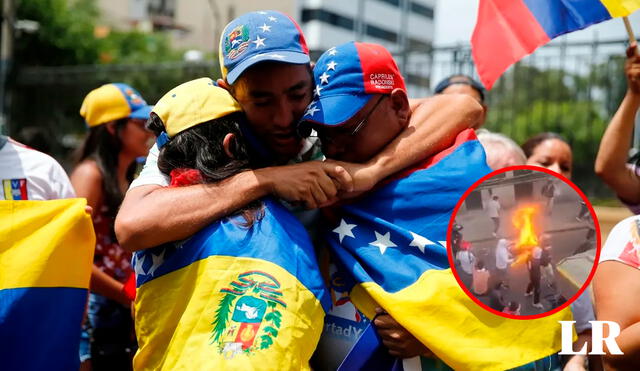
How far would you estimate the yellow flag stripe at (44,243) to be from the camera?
Result: 2.59 meters

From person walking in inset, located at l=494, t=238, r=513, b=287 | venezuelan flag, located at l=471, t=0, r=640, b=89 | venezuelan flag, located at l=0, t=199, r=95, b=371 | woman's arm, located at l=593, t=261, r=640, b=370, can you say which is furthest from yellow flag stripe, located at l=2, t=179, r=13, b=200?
woman's arm, located at l=593, t=261, r=640, b=370

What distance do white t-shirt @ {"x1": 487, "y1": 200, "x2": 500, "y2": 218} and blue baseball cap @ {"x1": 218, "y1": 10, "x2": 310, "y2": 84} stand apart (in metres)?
0.71

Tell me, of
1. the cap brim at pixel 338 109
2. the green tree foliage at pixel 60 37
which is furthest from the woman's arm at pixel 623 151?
the green tree foliage at pixel 60 37

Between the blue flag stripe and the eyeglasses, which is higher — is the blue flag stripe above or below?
below

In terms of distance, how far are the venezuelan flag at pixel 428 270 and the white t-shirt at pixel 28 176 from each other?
1.34 meters

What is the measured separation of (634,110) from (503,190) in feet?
5.61

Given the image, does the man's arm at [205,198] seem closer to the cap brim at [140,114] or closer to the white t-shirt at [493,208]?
the white t-shirt at [493,208]

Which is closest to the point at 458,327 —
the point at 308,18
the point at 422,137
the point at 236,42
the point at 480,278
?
the point at 480,278

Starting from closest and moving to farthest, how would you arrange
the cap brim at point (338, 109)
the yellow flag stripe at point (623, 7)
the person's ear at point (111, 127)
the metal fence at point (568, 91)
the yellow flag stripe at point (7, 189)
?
the cap brim at point (338, 109), the yellow flag stripe at point (7, 189), the yellow flag stripe at point (623, 7), the person's ear at point (111, 127), the metal fence at point (568, 91)

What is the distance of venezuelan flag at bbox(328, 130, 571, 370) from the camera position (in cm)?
192

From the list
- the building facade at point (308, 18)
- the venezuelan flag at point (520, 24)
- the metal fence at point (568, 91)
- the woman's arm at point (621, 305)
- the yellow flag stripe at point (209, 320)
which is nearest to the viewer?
the yellow flag stripe at point (209, 320)

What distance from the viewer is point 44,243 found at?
8.63ft

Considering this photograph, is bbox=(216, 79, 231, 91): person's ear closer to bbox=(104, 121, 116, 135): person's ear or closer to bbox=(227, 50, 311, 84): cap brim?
bbox=(227, 50, 311, 84): cap brim

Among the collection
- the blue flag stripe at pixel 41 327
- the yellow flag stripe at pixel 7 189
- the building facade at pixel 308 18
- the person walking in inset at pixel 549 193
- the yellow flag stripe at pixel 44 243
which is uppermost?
the person walking in inset at pixel 549 193
